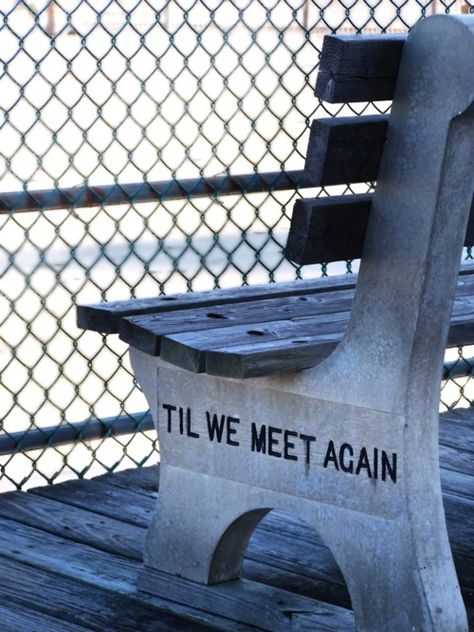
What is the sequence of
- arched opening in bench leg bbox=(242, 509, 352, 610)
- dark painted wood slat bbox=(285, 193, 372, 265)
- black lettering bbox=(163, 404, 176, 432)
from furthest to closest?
arched opening in bench leg bbox=(242, 509, 352, 610) < black lettering bbox=(163, 404, 176, 432) < dark painted wood slat bbox=(285, 193, 372, 265)

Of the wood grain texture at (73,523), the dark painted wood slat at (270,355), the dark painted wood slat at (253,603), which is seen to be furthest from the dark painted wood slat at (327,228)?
the wood grain texture at (73,523)

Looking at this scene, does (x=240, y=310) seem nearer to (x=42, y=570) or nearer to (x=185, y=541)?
(x=185, y=541)

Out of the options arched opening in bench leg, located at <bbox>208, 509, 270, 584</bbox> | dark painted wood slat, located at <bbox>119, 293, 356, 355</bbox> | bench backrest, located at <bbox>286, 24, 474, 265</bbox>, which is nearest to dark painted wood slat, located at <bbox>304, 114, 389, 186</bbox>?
bench backrest, located at <bbox>286, 24, 474, 265</bbox>

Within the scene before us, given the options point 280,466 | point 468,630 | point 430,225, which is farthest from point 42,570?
point 430,225

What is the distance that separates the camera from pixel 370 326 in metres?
2.66

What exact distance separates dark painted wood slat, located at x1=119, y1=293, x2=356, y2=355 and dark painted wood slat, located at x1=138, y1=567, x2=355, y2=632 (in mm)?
531

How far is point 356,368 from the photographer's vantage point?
2.69 meters

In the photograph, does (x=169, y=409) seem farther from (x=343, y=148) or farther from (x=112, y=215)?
(x=112, y=215)

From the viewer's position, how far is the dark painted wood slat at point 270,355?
265cm

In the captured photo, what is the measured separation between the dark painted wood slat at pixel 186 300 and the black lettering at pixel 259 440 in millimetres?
370

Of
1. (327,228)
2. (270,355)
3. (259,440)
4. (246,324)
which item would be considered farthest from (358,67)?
(259,440)

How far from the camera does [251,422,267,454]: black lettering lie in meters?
2.86

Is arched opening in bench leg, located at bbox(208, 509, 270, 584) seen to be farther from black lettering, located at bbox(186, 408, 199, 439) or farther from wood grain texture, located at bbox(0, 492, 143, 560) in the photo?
wood grain texture, located at bbox(0, 492, 143, 560)

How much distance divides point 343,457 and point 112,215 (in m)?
7.53
